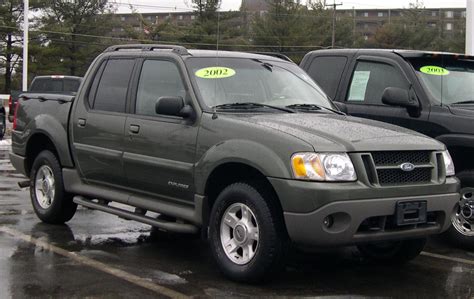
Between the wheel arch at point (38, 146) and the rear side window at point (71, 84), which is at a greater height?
the rear side window at point (71, 84)

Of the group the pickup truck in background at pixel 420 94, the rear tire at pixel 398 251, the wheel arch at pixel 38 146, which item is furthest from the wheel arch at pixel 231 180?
the wheel arch at pixel 38 146

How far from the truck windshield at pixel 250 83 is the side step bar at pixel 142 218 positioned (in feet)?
3.58

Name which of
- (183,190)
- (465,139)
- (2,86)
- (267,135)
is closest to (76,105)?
(183,190)

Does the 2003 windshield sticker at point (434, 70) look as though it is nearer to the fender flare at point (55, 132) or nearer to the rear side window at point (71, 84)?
the fender flare at point (55, 132)

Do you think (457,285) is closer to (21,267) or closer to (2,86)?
(21,267)

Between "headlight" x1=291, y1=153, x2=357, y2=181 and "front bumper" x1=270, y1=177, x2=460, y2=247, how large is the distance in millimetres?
57

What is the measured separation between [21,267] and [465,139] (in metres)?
4.35

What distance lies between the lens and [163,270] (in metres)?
5.49

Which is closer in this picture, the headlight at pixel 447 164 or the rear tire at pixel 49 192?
the headlight at pixel 447 164

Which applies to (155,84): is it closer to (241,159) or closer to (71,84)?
(241,159)

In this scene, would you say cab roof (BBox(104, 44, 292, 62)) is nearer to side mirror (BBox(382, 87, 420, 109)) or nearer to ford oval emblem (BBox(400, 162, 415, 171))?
side mirror (BBox(382, 87, 420, 109))

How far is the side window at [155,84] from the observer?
19.5 feet

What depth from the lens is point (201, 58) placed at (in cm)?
600

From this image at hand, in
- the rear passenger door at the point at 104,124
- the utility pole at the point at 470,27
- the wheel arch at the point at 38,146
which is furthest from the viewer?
the utility pole at the point at 470,27
